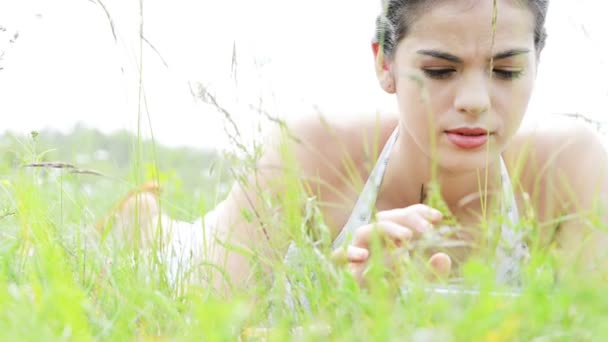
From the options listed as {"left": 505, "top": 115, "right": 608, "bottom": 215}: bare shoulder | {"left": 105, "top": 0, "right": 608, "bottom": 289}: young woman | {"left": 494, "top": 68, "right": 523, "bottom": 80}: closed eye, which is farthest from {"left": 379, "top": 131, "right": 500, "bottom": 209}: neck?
{"left": 494, "top": 68, "right": 523, "bottom": 80}: closed eye

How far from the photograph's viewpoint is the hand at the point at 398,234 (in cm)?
149

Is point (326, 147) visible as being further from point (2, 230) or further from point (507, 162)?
point (2, 230)

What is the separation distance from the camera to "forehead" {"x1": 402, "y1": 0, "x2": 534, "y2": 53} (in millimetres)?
2256

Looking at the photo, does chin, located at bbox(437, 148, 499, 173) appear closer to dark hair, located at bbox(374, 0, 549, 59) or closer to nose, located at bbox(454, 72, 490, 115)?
nose, located at bbox(454, 72, 490, 115)

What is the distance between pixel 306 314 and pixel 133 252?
0.62 m

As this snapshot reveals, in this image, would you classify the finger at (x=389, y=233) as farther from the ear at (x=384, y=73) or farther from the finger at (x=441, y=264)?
the ear at (x=384, y=73)

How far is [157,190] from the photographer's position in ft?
5.65

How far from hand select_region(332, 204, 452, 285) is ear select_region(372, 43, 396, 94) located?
0.99 m

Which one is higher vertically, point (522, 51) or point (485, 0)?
point (485, 0)

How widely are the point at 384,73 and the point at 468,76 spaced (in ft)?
1.64

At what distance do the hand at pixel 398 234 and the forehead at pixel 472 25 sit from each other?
0.74m

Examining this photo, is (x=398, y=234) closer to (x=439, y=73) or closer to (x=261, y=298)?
(x=261, y=298)

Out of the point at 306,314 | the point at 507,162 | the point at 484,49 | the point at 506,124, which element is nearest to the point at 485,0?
the point at 484,49

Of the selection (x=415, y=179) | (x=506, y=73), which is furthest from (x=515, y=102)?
(x=415, y=179)
